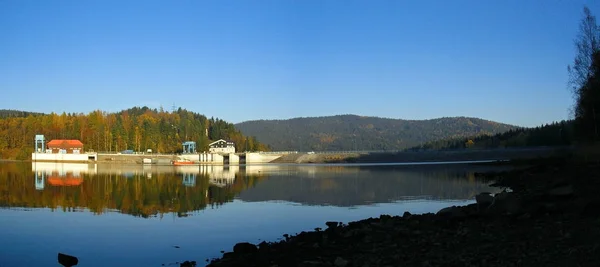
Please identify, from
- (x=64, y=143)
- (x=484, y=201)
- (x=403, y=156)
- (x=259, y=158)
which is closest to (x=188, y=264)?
(x=484, y=201)

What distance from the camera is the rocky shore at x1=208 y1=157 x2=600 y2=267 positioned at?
997 cm

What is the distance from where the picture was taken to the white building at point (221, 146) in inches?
5285

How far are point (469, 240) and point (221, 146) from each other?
127 metres

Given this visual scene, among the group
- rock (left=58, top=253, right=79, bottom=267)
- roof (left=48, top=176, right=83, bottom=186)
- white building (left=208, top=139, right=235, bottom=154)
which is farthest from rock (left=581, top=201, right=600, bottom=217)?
white building (left=208, top=139, right=235, bottom=154)

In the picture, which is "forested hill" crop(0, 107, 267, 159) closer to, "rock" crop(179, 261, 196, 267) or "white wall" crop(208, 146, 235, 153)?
"white wall" crop(208, 146, 235, 153)

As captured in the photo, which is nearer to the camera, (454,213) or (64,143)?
(454,213)

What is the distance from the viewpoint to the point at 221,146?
13638 centimetres

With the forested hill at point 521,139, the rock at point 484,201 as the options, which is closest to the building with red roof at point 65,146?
the forested hill at point 521,139

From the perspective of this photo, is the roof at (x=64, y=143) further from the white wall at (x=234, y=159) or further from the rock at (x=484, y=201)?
the rock at (x=484, y=201)

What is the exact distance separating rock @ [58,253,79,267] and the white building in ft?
396

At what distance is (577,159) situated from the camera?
36156mm

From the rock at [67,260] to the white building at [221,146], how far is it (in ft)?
396

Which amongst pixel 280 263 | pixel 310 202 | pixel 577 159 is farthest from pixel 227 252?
pixel 577 159

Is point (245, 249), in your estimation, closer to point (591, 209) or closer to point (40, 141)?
point (591, 209)
